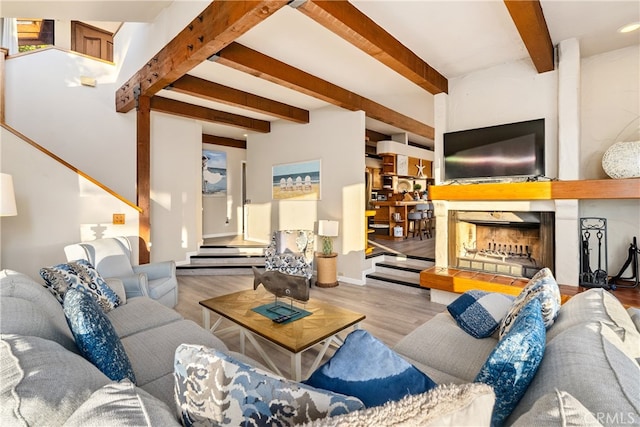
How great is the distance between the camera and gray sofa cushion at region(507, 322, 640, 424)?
0.78 meters

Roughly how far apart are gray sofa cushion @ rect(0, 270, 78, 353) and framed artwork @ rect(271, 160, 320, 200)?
3.80 meters

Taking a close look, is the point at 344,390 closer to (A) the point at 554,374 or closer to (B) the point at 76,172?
(A) the point at 554,374

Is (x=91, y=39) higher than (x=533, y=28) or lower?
higher

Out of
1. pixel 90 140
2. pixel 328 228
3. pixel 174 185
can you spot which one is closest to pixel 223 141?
pixel 174 185

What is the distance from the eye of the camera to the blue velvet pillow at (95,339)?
47.6 inches

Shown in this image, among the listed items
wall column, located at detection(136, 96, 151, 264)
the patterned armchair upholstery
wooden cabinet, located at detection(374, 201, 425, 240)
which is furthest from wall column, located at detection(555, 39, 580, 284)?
wall column, located at detection(136, 96, 151, 264)

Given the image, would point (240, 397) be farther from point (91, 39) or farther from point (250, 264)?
point (91, 39)

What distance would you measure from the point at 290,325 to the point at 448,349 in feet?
3.42

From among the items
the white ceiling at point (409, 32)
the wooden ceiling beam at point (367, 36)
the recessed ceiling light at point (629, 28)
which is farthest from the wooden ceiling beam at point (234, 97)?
the recessed ceiling light at point (629, 28)

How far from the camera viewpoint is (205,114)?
4.91m

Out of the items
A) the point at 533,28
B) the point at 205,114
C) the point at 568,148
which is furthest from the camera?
the point at 205,114

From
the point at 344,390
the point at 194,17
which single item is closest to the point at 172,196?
the point at 194,17

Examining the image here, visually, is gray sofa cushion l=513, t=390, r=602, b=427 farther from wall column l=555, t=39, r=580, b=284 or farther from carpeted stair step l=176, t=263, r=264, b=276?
carpeted stair step l=176, t=263, r=264, b=276

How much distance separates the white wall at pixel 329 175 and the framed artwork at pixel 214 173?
1280 mm
